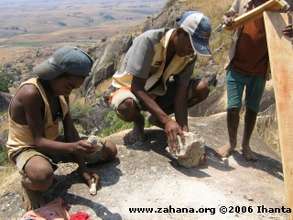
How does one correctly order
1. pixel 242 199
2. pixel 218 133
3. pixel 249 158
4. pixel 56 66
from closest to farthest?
pixel 56 66, pixel 242 199, pixel 249 158, pixel 218 133

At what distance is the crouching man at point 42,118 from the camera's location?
429cm

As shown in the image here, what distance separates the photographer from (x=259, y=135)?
7.19 meters

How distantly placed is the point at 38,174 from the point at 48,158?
0.29 metres

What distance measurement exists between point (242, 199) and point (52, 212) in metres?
1.65

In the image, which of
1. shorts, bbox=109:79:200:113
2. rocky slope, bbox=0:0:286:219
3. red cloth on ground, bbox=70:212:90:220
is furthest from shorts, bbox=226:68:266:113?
red cloth on ground, bbox=70:212:90:220

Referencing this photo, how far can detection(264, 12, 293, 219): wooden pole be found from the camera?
407cm

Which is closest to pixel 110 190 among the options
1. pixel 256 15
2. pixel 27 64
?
pixel 256 15

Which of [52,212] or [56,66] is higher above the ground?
[56,66]

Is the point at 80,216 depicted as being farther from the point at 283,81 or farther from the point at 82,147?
the point at 283,81

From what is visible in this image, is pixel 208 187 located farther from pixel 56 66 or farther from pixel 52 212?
pixel 56 66

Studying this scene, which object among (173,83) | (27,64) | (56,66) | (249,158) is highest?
(56,66)

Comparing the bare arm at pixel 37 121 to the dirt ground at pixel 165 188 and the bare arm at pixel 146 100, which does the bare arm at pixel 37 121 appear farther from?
the bare arm at pixel 146 100

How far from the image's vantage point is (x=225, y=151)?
18.6ft

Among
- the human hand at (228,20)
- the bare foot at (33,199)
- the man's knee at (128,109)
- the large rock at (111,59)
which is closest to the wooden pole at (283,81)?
the human hand at (228,20)
